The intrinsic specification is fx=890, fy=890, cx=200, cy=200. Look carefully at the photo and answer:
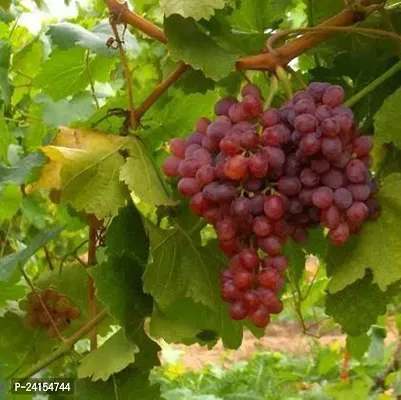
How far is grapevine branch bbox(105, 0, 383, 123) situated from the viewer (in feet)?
2.62

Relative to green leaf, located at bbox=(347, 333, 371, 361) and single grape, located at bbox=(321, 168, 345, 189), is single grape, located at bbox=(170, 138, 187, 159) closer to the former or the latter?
single grape, located at bbox=(321, 168, 345, 189)

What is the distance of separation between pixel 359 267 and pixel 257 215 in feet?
0.37

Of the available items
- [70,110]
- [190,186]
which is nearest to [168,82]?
[190,186]

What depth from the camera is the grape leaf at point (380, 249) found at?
741mm

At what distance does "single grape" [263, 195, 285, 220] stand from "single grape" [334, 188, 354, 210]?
0.04 m

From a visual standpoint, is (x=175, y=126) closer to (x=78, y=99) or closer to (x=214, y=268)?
(x=214, y=268)

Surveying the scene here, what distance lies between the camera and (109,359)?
2.73ft

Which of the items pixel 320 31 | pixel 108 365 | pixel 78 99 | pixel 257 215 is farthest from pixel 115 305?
pixel 78 99

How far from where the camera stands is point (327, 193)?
0.69 m

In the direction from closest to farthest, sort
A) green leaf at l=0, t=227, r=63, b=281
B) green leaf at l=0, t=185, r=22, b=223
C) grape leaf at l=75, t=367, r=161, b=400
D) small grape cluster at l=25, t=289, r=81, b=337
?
grape leaf at l=75, t=367, r=161, b=400, green leaf at l=0, t=227, r=63, b=281, small grape cluster at l=25, t=289, r=81, b=337, green leaf at l=0, t=185, r=22, b=223

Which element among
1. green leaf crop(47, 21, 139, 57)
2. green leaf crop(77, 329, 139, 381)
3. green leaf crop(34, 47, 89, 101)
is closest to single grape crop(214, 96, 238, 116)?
green leaf crop(77, 329, 139, 381)

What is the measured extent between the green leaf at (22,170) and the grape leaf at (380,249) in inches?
12.9

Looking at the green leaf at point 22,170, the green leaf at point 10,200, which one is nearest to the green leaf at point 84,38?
the green leaf at point 22,170

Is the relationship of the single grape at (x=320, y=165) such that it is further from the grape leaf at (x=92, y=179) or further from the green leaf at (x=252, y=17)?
the green leaf at (x=252, y=17)
